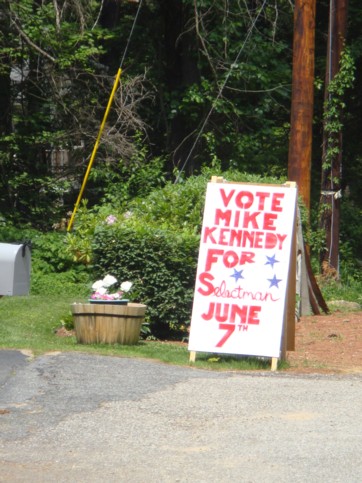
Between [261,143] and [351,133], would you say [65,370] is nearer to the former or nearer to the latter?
[261,143]

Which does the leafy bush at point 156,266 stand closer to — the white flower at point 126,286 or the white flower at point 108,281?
the white flower at point 126,286

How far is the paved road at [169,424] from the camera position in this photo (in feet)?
21.3

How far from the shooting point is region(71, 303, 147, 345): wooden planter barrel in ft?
38.0

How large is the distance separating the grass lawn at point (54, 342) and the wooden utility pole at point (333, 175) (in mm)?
5752

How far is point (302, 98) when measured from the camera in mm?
16859

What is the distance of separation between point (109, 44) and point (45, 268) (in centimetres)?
644

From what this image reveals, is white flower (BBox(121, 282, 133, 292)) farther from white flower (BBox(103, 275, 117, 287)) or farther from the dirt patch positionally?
the dirt patch

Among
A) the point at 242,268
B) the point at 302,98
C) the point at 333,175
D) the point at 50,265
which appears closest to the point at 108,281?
the point at 242,268

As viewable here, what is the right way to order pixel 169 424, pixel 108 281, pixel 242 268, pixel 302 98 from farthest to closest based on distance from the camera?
pixel 302 98, pixel 108 281, pixel 242 268, pixel 169 424

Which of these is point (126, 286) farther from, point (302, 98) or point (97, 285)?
point (302, 98)

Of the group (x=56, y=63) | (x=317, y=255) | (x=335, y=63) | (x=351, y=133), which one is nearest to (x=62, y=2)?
(x=56, y=63)

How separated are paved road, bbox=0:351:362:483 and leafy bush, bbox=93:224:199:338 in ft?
8.50

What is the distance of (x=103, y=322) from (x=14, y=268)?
12.5ft

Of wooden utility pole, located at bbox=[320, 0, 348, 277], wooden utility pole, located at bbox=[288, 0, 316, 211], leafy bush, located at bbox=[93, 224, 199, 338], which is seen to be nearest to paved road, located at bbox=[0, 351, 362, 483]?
leafy bush, located at bbox=[93, 224, 199, 338]
